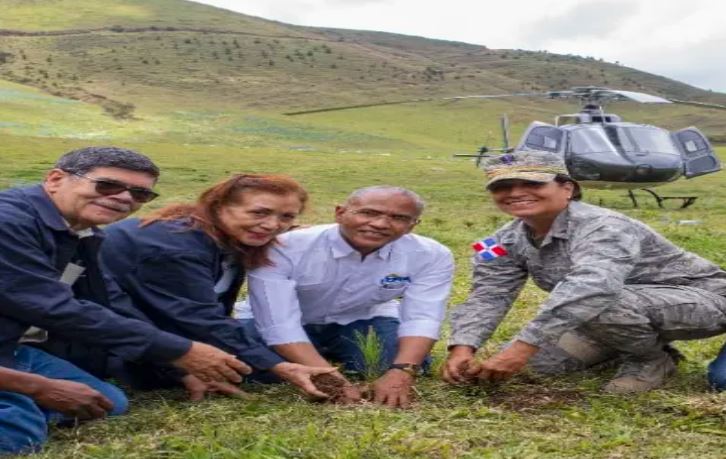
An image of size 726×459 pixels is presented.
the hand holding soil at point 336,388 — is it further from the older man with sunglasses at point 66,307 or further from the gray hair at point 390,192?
the gray hair at point 390,192

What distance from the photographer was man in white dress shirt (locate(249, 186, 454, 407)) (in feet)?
13.7

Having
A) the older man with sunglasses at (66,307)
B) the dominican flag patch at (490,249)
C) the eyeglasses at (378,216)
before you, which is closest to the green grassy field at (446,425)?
the older man with sunglasses at (66,307)

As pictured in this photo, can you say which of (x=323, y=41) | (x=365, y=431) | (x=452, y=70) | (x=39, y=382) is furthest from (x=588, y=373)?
(x=323, y=41)

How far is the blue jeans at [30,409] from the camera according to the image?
324cm

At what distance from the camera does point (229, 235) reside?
13.3 ft

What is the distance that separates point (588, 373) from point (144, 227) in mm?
2157

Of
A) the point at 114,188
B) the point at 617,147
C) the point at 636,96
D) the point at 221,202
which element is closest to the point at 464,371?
the point at 221,202

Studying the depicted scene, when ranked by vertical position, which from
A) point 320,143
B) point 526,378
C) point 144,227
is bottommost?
point 320,143

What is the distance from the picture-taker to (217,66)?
71375 mm

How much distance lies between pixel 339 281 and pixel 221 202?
0.79 m

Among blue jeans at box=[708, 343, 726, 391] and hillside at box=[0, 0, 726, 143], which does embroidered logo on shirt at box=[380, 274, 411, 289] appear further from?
hillside at box=[0, 0, 726, 143]

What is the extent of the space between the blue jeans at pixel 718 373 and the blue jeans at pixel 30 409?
8.32 feet

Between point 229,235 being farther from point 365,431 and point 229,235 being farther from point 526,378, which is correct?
point 526,378

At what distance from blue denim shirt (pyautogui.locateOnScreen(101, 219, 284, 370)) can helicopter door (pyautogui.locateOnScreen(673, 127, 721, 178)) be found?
45.6 ft
